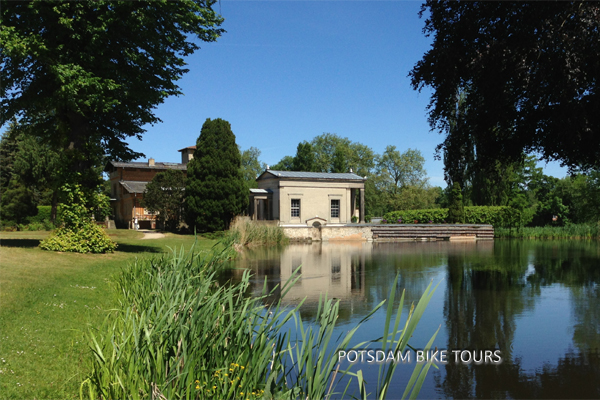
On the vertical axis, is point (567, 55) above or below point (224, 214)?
above

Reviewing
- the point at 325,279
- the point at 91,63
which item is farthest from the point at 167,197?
the point at 325,279

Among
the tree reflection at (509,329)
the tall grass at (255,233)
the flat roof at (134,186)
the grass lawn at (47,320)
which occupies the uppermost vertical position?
the flat roof at (134,186)

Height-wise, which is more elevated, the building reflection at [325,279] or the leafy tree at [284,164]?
the leafy tree at [284,164]

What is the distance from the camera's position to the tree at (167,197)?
27.0 metres

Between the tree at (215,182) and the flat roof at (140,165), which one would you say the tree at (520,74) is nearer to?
the tree at (215,182)

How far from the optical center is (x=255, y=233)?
2317 centimetres

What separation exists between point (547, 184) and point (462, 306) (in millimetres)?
45208

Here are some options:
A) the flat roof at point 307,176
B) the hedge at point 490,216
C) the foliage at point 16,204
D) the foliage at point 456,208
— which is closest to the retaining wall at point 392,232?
the foliage at point 456,208

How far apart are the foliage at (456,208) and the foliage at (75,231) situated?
78.2 feet

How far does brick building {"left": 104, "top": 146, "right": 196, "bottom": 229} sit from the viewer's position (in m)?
32.1

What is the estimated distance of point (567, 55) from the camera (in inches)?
322

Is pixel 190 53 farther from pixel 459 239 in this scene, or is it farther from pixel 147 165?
pixel 147 165

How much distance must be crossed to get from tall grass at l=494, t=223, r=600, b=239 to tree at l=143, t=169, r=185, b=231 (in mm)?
21041

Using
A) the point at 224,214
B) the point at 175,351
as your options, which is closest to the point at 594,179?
the point at 224,214
